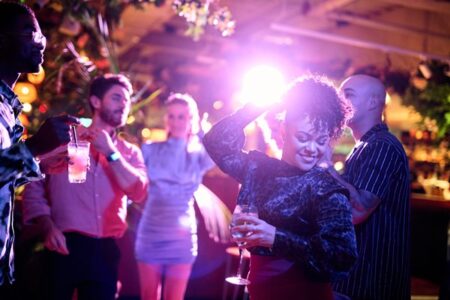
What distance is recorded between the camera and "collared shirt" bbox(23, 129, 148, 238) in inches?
101

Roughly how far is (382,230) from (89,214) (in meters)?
1.60

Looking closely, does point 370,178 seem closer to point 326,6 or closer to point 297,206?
point 297,206

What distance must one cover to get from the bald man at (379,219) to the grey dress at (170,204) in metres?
1.38

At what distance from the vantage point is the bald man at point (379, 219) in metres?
2.22

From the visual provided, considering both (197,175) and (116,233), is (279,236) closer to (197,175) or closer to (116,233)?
(116,233)

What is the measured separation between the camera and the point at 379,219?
2.28 meters

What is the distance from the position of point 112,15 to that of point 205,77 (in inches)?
288

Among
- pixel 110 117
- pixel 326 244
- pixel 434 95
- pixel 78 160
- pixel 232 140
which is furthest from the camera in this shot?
pixel 434 95

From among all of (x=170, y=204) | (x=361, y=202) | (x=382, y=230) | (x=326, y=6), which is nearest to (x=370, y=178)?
(x=361, y=202)

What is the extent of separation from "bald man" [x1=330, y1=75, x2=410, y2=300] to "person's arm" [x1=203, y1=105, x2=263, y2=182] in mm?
645

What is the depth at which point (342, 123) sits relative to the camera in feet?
5.52

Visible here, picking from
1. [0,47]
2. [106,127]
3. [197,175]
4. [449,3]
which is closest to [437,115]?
[449,3]

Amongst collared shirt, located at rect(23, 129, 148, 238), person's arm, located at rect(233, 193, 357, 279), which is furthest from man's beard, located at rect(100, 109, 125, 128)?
person's arm, located at rect(233, 193, 357, 279)

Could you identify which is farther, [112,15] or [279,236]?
[112,15]
